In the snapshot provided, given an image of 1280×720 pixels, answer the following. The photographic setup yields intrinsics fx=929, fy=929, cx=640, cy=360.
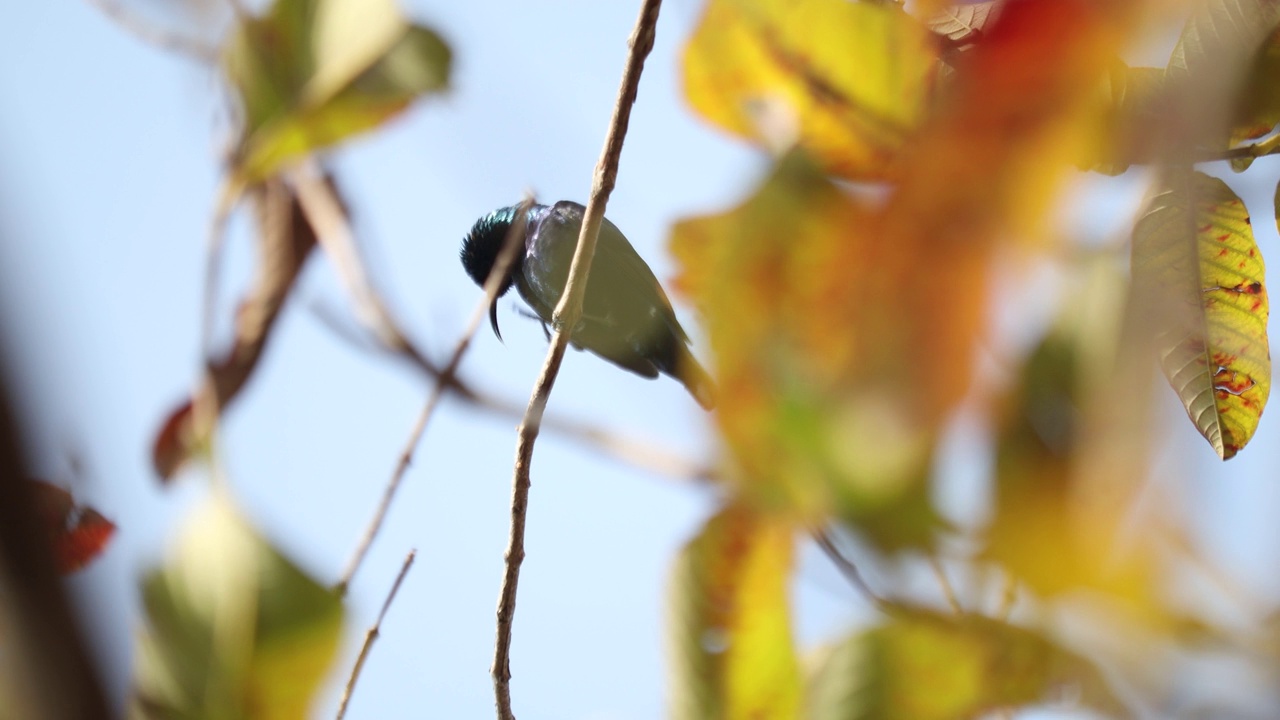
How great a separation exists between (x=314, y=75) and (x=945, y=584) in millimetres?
647

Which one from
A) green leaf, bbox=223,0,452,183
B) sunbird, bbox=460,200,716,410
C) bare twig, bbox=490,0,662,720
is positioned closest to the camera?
green leaf, bbox=223,0,452,183

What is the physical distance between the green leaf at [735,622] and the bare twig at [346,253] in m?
0.46

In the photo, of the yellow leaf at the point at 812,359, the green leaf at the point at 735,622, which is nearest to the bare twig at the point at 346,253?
the green leaf at the point at 735,622

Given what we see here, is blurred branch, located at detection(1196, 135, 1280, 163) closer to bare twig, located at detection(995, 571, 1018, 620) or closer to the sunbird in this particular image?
bare twig, located at detection(995, 571, 1018, 620)

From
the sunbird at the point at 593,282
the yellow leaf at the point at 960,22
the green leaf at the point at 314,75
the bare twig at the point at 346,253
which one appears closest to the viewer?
the yellow leaf at the point at 960,22

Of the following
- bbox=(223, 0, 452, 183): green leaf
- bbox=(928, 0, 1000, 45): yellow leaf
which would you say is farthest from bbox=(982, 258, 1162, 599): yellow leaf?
bbox=(223, 0, 452, 183): green leaf

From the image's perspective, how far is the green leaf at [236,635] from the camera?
539 mm

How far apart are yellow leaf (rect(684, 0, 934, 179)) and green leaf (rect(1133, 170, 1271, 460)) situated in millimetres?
210

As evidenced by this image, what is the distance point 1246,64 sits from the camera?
1.75ft

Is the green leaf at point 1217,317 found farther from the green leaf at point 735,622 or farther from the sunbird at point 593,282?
the sunbird at point 593,282

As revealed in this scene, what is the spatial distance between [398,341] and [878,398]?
0.67 m

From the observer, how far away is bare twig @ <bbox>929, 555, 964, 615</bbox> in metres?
0.34

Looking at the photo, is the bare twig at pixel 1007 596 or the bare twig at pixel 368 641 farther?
the bare twig at pixel 368 641

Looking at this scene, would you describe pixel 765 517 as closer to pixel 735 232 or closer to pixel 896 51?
pixel 735 232
